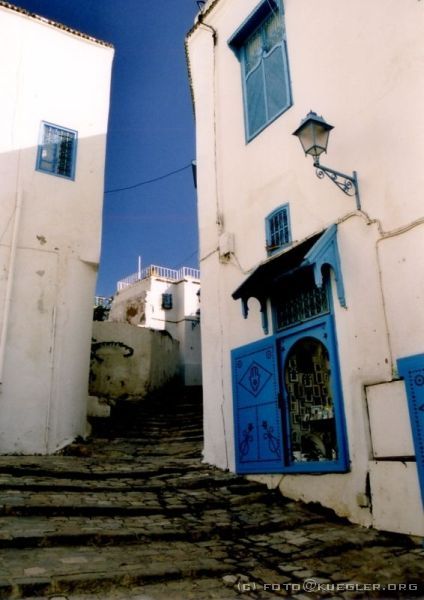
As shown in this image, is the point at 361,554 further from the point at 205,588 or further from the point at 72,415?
the point at 72,415

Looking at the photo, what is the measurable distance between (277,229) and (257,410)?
2839 mm

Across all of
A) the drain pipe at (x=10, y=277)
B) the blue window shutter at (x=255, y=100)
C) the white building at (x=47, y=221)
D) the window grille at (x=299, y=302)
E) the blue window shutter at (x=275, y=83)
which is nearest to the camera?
the window grille at (x=299, y=302)

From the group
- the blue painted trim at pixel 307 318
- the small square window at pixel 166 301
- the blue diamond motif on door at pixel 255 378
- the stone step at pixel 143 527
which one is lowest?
the stone step at pixel 143 527

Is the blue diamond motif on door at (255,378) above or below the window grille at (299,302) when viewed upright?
below

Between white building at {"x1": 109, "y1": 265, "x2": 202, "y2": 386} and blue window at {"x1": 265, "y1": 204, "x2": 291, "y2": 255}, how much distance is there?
16665 mm

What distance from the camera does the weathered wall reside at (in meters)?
16.9

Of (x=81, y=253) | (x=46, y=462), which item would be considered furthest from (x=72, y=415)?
(x=81, y=253)

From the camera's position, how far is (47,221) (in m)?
10.8

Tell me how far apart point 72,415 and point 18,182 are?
5.03 m

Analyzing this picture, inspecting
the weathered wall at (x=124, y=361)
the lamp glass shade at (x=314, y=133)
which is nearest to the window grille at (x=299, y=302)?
the lamp glass shade at (x=314, y=133)

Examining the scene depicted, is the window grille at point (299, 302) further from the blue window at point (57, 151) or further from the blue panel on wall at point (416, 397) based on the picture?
the blue window at point (57, 151)

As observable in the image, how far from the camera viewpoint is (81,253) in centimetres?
1106

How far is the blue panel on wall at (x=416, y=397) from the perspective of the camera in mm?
5055

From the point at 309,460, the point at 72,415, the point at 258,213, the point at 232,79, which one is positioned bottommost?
the point at 309,460
